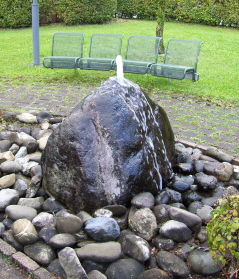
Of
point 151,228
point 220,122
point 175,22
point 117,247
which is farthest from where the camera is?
point 175,22

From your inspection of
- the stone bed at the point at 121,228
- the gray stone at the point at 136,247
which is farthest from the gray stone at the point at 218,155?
the gray stone at the point at 136,247

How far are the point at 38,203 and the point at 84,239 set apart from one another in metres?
0.76

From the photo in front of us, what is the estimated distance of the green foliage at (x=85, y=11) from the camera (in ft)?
61.0

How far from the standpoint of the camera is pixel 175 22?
21.2 m

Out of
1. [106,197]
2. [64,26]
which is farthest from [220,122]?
[64,26]

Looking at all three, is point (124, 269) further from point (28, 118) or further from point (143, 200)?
point (28, 118)

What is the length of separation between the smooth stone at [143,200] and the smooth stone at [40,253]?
2.92ft

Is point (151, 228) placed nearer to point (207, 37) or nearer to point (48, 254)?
point (48, 254)

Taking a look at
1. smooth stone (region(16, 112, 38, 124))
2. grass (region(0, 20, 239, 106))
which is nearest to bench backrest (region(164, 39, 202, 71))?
grass (region(0, 20, 239, 106))

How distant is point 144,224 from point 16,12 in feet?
53.3

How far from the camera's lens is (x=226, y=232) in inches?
112

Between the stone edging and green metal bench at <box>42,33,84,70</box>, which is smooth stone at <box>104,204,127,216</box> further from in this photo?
green metal bench at <box>42,33,84,70</box>

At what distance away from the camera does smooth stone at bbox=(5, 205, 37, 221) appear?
12.3 ft

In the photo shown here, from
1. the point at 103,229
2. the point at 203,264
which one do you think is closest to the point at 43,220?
the point at 103,229
